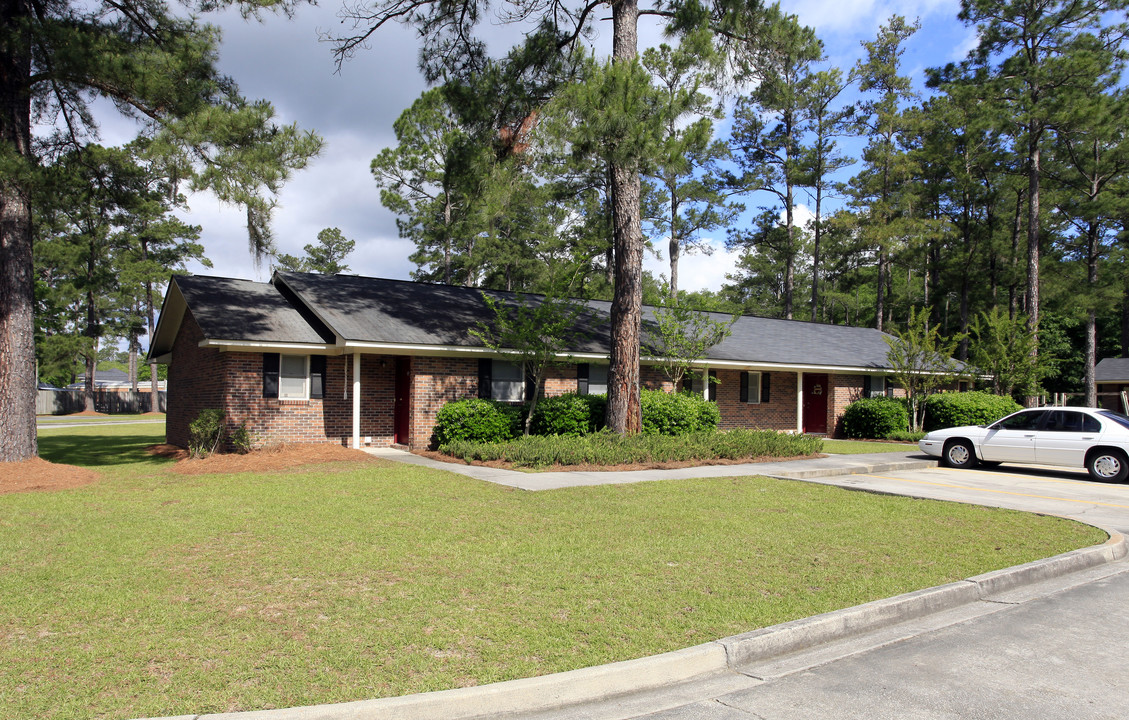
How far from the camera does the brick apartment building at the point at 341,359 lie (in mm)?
15906

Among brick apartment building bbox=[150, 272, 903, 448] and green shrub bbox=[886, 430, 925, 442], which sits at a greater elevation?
brick apartment building bbox=[150, 272, 903, 448]

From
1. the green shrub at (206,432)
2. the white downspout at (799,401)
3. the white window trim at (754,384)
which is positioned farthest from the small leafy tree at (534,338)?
the white downspout at (799,401)

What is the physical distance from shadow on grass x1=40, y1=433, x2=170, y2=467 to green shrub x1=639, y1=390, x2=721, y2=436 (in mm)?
10836

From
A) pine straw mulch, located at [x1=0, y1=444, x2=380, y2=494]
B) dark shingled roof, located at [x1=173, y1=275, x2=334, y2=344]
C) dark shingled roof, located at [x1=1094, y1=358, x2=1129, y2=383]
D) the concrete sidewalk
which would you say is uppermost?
dark shingled roof, located at [x1=173, y1=275, x2=334, y2=344]

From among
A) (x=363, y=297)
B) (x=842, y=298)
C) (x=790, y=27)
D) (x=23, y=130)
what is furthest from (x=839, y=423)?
(x=842, y=298)

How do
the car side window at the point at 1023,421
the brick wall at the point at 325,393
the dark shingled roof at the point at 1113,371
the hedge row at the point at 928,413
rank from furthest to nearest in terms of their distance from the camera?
the dark shingled roof at the point at 1113,371, the hedge row at the point at 928,413, the brick wall at the point at 325,393, the car side window at the point at 1023,421

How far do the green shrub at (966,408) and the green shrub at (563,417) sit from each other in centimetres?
1279

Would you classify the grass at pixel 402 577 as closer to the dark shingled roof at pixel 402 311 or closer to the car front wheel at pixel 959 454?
the dark shingled roof at pixel 402 311

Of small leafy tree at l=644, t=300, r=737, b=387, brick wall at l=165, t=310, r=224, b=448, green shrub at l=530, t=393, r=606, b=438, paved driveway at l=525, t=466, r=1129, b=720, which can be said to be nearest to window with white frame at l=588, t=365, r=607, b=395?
small leafy tree at l=644, t=300, r=737, b=387

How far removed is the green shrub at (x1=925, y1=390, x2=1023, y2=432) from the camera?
2220 centimetres

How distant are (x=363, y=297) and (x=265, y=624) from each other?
15.2 m

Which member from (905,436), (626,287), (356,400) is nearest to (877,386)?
(905,436)

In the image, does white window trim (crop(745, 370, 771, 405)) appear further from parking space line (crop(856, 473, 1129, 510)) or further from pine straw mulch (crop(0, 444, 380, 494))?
pine straw mulch (crop(0, 444, 380, 494))

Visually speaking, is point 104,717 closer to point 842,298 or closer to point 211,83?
point 211,83
